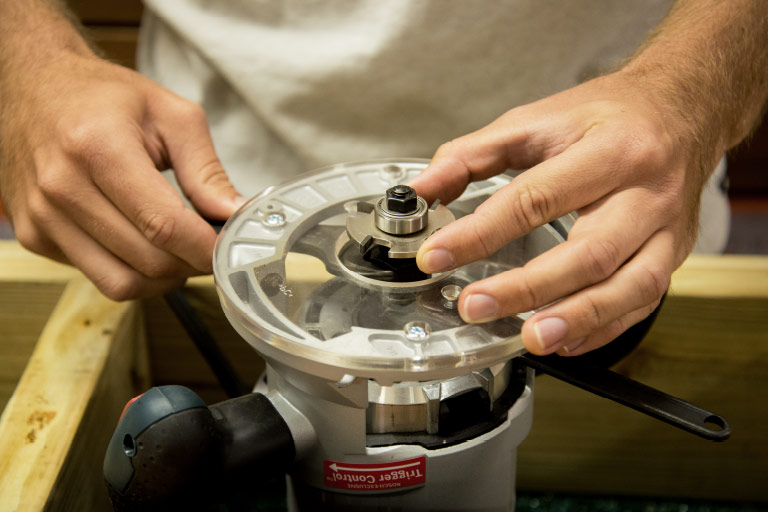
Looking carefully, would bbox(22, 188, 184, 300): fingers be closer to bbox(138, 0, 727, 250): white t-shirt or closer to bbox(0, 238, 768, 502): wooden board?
bbox(0, 238, 768, 502): wooden board

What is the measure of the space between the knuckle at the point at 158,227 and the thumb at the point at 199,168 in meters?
0.04

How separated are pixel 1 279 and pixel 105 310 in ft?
0.35

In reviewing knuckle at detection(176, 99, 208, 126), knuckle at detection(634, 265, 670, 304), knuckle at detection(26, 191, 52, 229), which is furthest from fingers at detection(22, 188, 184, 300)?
knuckle at detection(634, 265, 670, 304)

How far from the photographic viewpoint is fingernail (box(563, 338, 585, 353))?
1.31ft

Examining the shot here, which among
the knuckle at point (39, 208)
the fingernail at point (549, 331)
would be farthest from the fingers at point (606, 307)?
the knuckle at point (39, 208)

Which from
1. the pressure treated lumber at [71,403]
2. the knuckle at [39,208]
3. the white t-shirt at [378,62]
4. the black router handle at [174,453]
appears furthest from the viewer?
the white t-shirt at [378,62]

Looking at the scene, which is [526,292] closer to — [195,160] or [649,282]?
[649,282]

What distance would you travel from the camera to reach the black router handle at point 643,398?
38 centimetres

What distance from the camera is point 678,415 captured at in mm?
378

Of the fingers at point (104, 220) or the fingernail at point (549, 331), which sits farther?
the fingers at point (104, 220)

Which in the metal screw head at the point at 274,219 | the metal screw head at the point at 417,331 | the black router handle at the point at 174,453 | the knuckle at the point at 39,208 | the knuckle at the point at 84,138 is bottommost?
the knuckle at the point at 39,208

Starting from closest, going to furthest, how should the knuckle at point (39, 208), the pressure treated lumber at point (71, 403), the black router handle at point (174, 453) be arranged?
1. the black router handle at point (174, 453)
2. the pressure treated lumber at point (71, 403)
3. the knuckle at point (39, 208)

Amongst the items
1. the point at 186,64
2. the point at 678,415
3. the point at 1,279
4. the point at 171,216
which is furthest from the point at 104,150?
the point at 678,415

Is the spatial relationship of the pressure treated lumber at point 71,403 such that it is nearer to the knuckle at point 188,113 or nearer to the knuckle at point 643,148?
the knuckle at point 188,113
